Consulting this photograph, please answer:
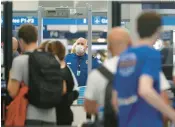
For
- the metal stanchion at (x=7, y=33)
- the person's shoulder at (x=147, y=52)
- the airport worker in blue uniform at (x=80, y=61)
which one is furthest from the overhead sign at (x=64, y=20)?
the person's shoulder at (x=147, y=52)

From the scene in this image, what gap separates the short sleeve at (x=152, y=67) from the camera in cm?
285

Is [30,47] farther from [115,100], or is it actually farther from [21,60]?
[115,100]

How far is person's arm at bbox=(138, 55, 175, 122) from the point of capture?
2.75 metres

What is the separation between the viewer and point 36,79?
13.1ft

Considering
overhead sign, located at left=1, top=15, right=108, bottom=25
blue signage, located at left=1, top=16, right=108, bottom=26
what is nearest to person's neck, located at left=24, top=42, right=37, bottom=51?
overhead sign, located at left=1, top=15, right=108, bottom=25

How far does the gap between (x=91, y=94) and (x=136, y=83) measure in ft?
2.02

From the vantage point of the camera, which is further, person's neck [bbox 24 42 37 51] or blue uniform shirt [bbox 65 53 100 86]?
blue uniform shirt [bbox 65 53 100 86]

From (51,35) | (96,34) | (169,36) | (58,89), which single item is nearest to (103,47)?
(96,34)

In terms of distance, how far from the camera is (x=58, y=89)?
4.08 metres

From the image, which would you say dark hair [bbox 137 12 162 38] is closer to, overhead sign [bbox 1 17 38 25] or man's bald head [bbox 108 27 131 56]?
man's bald head [bbox 108 27 131 56]

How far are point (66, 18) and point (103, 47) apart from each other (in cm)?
145

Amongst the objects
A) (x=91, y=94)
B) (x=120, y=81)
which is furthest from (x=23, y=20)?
(x=120, y=81)

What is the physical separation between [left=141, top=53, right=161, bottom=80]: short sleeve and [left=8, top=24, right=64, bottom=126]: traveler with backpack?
134 centimetres

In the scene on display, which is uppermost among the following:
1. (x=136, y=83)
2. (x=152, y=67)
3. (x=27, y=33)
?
(x=27, y=33)
